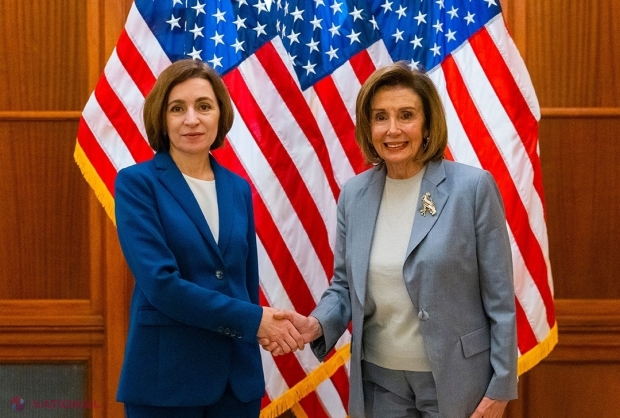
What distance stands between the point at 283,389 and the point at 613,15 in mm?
2175

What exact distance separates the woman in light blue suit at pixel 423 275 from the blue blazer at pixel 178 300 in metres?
0.34

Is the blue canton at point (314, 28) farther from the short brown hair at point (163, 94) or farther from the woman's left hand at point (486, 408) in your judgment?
the woman's left hand at point (486, 408)

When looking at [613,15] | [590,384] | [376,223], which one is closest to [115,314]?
[376,223]

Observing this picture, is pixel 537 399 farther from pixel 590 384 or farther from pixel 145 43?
pixel 145 43

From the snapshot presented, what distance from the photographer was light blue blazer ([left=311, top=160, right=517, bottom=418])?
1.96 m

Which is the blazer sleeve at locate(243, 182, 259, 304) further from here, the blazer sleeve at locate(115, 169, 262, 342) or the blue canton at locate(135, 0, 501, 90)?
the blue canton at locate(135, 0, 501, 90)

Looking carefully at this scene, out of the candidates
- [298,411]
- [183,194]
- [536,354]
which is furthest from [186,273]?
[536,354]

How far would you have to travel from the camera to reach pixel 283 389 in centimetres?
296

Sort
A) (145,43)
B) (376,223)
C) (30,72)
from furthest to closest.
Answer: (30,72) < (145,43) < (376,223)

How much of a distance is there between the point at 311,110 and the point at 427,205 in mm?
1058

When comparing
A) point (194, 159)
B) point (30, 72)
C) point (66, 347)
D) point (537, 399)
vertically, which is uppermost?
point (30, 72)

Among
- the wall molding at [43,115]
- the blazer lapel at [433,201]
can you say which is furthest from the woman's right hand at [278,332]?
the wall molding at [43,115]

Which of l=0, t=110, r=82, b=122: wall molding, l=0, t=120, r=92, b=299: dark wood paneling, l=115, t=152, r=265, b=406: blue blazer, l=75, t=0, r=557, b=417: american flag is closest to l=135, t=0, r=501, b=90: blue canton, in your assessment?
l=75, t=0, r=557, b=417: american flag

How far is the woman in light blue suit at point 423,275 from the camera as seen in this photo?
1969mm
